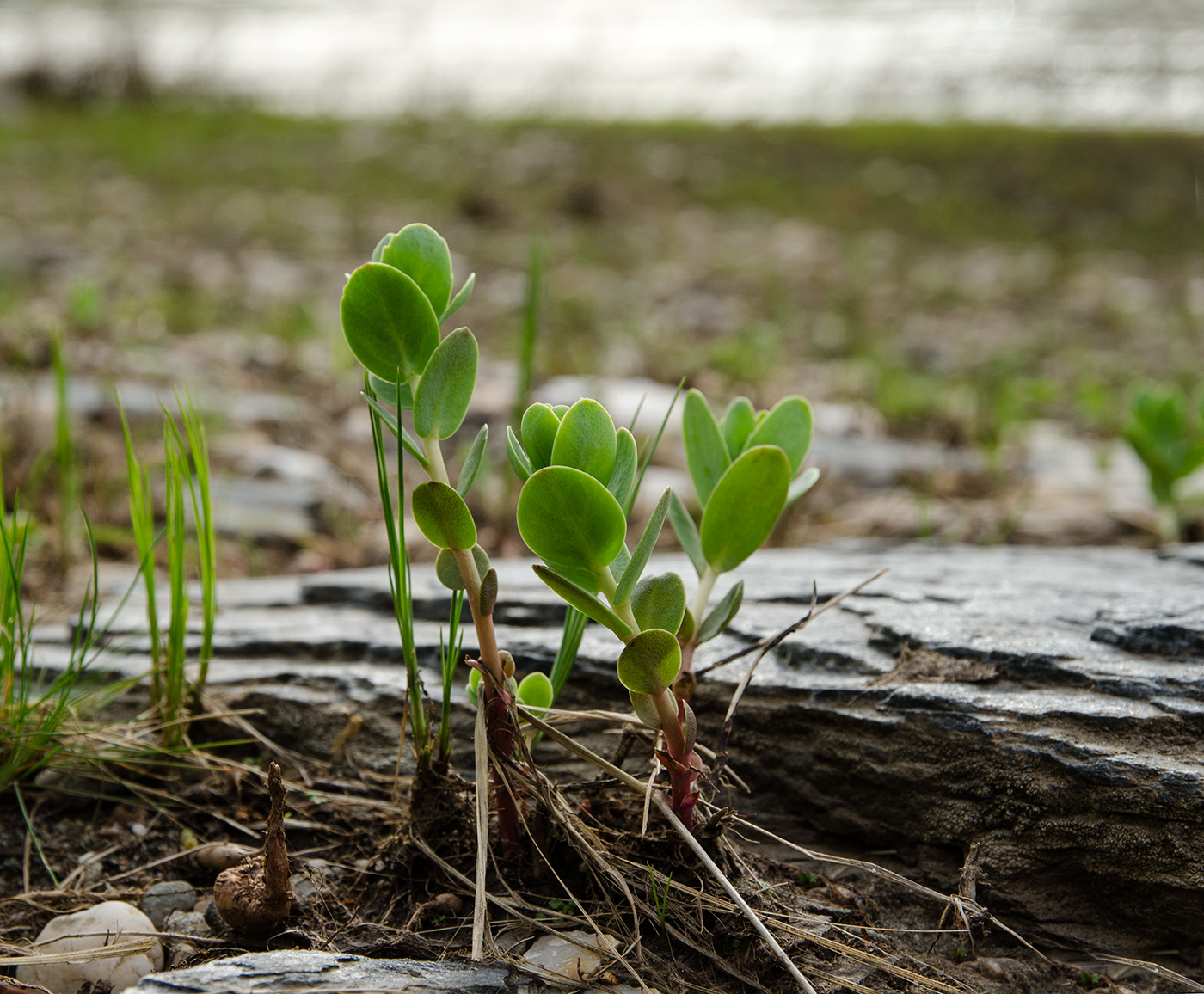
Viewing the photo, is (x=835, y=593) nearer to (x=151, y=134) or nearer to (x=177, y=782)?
(x=177, y=782)

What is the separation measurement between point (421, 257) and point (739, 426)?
40cm

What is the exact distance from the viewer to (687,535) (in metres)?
1.05

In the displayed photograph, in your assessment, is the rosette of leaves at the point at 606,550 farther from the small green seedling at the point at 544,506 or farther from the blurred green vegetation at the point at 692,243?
the blurred green vegetation at the point at 692,243

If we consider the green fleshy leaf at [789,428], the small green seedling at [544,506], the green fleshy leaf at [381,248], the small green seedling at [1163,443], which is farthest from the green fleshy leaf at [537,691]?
the small green seedling at [1163,443]

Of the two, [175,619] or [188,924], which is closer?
[188,924]

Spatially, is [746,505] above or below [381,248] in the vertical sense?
below

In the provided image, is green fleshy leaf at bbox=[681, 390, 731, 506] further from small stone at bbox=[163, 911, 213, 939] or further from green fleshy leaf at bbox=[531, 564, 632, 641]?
small stone at bbox=[163, 911, 213, 939]

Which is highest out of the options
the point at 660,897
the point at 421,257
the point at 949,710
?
the point at 421,257

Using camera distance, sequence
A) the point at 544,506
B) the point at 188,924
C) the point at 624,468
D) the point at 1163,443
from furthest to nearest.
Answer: the point at 1163,443 → the point at 188,924 → the point at 624,468 → the point at 544,506

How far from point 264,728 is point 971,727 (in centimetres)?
90

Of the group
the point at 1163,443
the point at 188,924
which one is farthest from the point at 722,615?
the point at 1163,443

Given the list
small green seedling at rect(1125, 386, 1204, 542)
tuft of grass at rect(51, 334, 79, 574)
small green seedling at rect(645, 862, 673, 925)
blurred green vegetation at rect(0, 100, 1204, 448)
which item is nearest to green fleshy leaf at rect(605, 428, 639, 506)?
small green seedling at rect(645, 862, 673, 925)

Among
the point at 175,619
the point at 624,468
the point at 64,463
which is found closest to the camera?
the point at 624,468

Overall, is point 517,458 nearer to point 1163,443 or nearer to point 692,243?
point 1163,443
